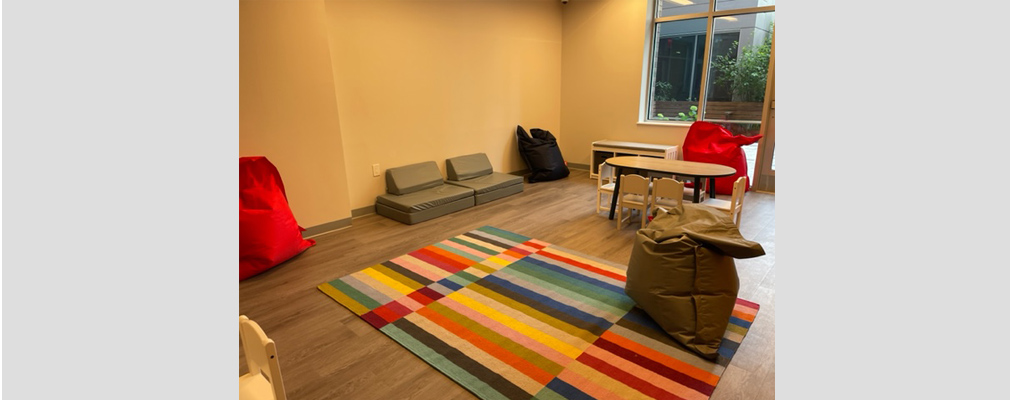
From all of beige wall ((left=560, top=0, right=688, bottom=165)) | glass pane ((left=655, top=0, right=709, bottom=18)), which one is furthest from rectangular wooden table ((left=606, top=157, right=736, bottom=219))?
glass pane ((left=655, top=0, right=709, bottom=18))

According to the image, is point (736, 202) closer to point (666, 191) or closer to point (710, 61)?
point (666, 191)

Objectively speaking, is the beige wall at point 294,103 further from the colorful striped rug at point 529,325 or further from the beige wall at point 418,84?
the colorful striped rug at point 529,325

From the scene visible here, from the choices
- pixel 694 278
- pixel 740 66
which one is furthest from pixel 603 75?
pixel 694 278

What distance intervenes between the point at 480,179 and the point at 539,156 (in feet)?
3.85

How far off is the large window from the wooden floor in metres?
1.26

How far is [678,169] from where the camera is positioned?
3.99 meters

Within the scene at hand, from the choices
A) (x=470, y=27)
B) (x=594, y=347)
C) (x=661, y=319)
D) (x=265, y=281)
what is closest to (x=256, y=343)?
(x=594, y=347)

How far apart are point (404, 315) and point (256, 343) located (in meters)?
1.40

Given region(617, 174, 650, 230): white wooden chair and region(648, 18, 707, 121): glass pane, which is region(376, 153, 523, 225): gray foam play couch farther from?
region(648, 18, 707, 121): glass pane

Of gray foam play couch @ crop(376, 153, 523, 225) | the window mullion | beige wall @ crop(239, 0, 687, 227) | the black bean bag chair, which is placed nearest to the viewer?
beige wall @ crop(239, 0, 687, 227)

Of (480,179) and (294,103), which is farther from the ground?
(294,103)

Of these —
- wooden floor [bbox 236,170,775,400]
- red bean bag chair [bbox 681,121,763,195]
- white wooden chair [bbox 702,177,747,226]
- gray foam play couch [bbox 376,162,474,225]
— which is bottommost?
wooden floor [bbox 236,170,775,400]

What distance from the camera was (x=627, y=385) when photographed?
6.31ft

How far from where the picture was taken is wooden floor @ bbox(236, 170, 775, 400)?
6.45 feet
